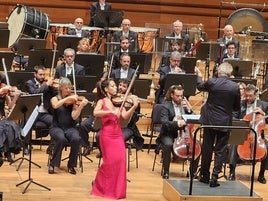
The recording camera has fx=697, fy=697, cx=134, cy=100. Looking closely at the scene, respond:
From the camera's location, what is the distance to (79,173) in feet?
27.0

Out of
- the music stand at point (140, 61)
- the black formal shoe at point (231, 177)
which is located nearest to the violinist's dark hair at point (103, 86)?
the black formal shoe at point (231, 177)

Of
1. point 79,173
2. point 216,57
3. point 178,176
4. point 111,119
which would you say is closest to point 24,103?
point 111,119

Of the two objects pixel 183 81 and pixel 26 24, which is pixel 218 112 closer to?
pixel 183 81

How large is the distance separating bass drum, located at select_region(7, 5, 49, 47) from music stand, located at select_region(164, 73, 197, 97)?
3.14 m

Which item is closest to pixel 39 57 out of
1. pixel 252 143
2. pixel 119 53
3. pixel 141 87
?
pixel 119 53

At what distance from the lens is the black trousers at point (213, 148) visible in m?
7.39

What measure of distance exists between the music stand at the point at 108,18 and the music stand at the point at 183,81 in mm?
3478

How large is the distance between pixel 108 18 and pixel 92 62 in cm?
282

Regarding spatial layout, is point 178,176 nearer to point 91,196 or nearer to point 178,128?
point 178,128

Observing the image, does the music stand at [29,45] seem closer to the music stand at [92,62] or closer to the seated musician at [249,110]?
the music stand at [92,62]

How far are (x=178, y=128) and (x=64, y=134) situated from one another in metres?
1.33

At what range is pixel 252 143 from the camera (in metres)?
7.93

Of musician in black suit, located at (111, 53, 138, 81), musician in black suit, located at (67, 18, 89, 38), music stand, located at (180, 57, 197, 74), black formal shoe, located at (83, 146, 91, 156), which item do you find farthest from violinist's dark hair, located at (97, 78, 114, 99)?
musician in black suit, located at (67, 18, 89, 38)

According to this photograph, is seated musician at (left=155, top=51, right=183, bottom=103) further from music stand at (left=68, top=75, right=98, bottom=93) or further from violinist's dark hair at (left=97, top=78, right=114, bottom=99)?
violinist's dark hair at (left=97, top=78, right=114, bottom=99)
